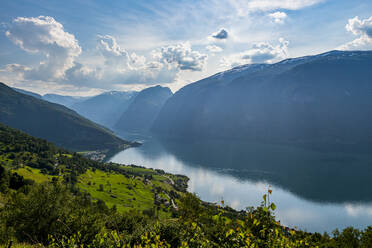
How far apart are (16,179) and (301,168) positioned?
15168 cm

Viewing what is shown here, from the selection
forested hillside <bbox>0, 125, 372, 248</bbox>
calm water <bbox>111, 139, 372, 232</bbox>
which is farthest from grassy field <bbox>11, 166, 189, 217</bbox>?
calm water <bbox>111, 139, 372, 232</bbox>

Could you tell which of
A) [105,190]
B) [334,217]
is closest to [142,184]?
[105,190]

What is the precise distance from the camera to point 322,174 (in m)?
134

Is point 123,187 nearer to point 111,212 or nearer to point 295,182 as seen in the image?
point 111,212

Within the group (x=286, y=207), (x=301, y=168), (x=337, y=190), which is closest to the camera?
(x=286, y=207)

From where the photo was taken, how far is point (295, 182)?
408 ft

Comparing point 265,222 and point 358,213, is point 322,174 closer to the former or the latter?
point 358,213

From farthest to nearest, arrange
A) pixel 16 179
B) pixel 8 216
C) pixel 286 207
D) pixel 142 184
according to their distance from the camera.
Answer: pixel 142 184, pixel 286 207, pixel 16 179, pixel 8 216

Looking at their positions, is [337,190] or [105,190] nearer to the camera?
[105,190]

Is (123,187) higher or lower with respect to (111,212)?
lower

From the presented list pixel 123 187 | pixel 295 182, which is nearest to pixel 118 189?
pixel 123 187

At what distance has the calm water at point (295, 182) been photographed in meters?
88.8

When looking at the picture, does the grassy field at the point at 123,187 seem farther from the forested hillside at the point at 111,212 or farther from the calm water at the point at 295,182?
the calm water at the point at 295,182

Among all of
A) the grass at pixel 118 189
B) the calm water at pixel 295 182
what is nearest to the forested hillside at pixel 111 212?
→ the grass at pixel 118 189
